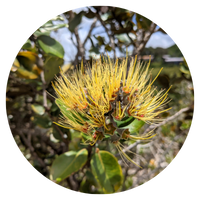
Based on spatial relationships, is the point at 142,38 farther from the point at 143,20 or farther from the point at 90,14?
the point at 90,14

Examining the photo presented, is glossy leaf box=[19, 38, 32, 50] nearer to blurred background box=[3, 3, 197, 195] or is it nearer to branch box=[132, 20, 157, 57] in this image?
blurred background box=[3, 3, 197, 195]

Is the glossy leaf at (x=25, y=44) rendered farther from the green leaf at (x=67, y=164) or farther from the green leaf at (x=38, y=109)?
the green leaf at (x=67, y=164)

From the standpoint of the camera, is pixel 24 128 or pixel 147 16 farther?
pixel 24 128

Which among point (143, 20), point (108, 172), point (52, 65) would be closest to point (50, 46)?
point (52, 65)

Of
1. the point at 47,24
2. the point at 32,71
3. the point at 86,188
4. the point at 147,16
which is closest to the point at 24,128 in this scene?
the point at 32,71

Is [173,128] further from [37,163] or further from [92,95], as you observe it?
[37,163]
